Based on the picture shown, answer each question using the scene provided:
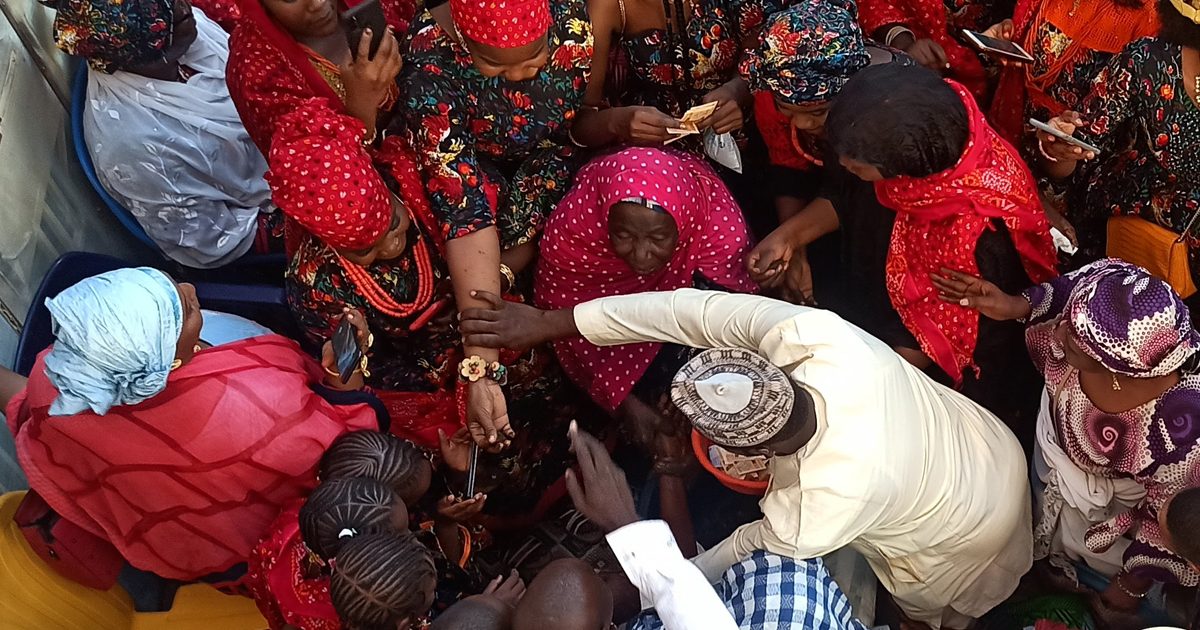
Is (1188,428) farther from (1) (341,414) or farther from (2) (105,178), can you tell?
(2) (105,178)

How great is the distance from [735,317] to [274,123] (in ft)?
4.64

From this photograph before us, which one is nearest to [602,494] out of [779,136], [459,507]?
[459,507]

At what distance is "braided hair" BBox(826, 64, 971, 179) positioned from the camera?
6.56 feet

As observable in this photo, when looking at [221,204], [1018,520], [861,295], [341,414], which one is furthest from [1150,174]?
[221,204]

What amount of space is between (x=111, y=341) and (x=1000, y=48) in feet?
7.81

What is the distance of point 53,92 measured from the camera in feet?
9.86

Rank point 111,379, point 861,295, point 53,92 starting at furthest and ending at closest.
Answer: point 53,92, point 861,295, point 111,379

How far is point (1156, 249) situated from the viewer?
7.69ft

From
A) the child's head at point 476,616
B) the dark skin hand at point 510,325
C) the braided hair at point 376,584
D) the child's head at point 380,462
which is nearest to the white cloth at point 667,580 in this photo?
the child's head at point 476,616

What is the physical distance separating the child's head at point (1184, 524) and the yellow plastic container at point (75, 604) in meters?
2.24

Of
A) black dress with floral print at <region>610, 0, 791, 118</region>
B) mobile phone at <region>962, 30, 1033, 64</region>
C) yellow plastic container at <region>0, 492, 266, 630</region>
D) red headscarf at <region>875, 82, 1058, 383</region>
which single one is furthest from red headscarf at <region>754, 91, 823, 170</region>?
yellow plastic container at <region>0, 492, 266, 630</region>

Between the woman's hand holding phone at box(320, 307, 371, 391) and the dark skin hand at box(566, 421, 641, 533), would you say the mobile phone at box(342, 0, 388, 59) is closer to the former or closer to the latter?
the woman's hand holding phone at box(320, 307, 371, 391)

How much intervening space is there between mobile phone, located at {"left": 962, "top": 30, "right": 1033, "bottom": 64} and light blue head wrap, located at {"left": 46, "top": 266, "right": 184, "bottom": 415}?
7.23 feet

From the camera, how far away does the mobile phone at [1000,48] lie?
7.82ft
